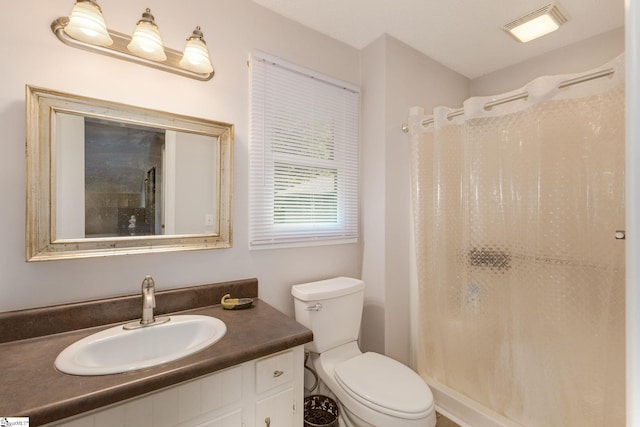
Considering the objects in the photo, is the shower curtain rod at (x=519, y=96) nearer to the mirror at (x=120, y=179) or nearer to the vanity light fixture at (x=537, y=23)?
the vanity light fixture at (x=537, y=23)

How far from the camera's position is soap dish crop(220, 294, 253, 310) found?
Result: 1316 mm

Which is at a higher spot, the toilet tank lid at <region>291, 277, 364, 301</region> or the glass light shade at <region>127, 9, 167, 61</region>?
the glass light shade at <region>127, 9, 167, 61</region>

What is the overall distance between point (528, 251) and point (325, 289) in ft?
3.55

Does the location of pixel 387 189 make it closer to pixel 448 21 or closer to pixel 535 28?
pixel 448 21

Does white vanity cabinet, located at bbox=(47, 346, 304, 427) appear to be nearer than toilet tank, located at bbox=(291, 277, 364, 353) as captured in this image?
Yes

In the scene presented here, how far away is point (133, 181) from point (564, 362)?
7.11 feet

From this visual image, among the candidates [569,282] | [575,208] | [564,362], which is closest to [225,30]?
[575,208]

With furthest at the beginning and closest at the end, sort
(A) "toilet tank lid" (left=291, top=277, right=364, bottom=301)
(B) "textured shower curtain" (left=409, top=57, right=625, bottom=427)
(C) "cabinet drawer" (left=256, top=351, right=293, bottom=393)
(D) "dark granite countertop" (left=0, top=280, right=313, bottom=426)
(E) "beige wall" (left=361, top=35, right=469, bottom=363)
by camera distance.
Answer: (E) "beige wall" (left=361, top=35, right=469, bottom=363) < (A) "toilet tank lid" (left=291, top=277, right=364, bottom=301) < (B) "textured shower curtain" (left=409, top=57, right=625, bottom=427) < (C) "cabinet drawer" (left=256, top=351, right=293, bottom=393) < (D) "dark granite countertop" (left=0, top=280, right=313, bottom=426)

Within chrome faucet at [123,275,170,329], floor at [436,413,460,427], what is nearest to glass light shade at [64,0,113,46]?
chrome faucet at [123,275,170,329]

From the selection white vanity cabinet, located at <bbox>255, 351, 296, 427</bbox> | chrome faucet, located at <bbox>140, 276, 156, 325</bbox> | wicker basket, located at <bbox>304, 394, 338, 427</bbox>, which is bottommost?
wicker basket, located at <bbox>304, 394, 338, 427</bbox>

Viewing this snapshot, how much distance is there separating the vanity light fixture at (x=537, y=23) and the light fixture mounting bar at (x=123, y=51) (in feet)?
5.94

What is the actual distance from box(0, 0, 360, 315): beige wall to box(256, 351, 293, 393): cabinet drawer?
545 mm

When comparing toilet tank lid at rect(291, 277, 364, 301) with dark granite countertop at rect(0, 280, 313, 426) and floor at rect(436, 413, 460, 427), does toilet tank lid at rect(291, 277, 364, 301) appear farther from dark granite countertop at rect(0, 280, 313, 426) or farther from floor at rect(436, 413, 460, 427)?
floor at rect(436, 413, 460, 427)

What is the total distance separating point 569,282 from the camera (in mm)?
1338
